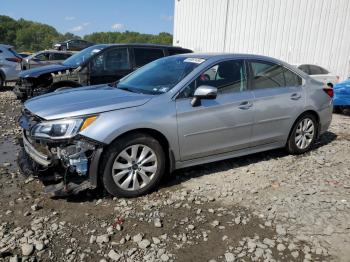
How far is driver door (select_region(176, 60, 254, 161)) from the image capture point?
4359 millimetres

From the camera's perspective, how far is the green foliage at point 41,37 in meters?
77.2

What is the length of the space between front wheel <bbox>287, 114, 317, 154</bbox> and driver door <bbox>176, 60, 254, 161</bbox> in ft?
3.37

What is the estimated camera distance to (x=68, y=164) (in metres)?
3.79

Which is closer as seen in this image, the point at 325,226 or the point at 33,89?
the point at 325,226

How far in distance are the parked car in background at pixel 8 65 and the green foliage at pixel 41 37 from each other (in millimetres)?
60425

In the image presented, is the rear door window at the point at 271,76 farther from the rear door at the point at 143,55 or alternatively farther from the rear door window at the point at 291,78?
the rear door at the point at 143,55

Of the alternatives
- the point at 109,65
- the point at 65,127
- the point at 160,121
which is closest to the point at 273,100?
the point at 160,121

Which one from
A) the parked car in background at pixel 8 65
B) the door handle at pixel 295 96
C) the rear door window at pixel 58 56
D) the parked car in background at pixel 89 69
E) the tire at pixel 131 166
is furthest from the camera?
the rear door window at pixel 58 56

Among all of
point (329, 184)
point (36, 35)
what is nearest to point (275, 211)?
point (329, 184)

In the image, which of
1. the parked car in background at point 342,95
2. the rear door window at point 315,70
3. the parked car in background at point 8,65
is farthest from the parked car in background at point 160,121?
the parked car in background at point 8,65

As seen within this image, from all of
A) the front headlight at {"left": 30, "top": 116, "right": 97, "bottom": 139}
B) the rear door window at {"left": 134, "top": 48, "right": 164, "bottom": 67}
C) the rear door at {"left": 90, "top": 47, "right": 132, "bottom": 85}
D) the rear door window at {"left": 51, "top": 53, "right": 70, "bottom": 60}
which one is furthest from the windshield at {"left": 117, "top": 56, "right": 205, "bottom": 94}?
the rear door window at {"left": 51, "top": 53, "right": 70, "bottom": 60}

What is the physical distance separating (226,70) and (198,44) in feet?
59.3

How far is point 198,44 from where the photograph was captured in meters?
22.3

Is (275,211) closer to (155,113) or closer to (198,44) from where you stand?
(155,113)
